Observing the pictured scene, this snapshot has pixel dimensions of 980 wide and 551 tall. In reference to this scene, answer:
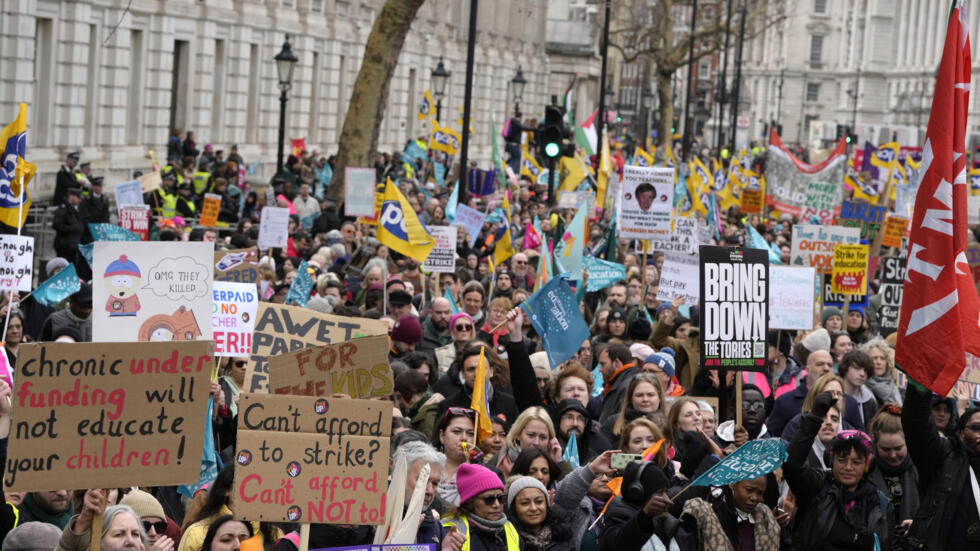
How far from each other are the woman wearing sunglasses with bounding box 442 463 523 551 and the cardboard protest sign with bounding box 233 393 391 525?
0.51 metres

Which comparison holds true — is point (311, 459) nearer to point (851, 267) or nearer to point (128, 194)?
point (851, 267)

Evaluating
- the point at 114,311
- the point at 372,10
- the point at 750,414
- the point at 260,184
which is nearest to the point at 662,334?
the point at 750,414

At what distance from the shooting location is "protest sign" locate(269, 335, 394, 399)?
7.19 meters

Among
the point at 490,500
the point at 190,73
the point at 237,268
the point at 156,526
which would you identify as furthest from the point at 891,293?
the point at 190,73

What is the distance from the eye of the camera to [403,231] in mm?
14570

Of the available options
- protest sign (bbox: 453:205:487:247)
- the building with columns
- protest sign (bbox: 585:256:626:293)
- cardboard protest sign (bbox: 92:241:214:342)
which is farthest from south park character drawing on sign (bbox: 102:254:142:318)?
protest sign (bbox: 453:205:487:247)

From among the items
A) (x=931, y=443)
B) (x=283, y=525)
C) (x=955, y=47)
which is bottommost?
(x=283, y=525)

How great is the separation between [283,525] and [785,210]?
2003 cm

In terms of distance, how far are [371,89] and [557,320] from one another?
15315mm

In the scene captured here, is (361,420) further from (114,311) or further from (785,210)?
(785,210)

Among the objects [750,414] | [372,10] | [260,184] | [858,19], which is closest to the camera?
[750,414]

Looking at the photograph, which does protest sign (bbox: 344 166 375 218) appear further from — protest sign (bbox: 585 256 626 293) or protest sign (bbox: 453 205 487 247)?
protest sign (bbox: 585 256 626 293)

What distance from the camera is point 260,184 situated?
30391 millimetres

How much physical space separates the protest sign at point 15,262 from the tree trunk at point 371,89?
1487cm
